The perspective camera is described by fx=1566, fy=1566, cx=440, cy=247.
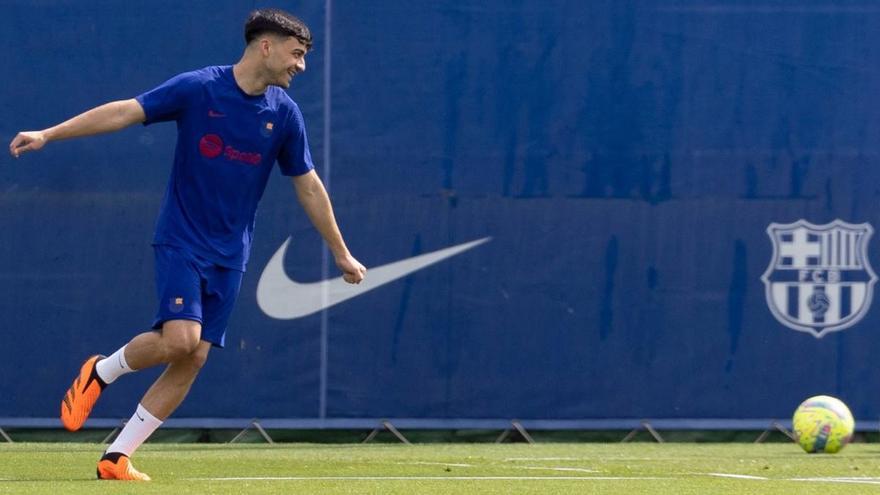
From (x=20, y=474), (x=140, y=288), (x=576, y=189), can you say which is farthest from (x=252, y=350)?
(x=20, y=474)

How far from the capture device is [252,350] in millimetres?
8852

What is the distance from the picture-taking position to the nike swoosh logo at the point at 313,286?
8820 mm

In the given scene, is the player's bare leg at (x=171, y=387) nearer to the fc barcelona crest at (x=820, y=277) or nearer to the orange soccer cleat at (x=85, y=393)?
the orange soccer cleat at (x=85, y=393)

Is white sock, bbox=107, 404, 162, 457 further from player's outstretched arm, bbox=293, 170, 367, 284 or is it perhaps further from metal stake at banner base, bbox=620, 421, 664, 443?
metal stake at banner base, bbox=620, 421, 664, 443

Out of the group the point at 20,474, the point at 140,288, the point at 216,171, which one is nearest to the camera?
the point at 216,171

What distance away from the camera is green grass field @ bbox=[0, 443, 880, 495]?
5.41 meters

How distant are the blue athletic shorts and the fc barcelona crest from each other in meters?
4.16

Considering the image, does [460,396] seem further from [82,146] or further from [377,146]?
[82,146]

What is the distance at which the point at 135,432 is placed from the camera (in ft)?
18.9

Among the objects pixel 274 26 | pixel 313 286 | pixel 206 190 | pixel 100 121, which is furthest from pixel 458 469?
pixel 313 286

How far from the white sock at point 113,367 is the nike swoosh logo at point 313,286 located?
9.97 feet

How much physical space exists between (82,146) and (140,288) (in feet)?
2.86

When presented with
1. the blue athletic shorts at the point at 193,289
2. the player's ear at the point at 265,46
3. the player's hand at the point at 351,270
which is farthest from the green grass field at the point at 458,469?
the player's ear at the point at 265,46

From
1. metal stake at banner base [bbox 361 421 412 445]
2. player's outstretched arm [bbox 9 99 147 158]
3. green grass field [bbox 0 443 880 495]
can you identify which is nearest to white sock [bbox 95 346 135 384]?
green grass field [bbox 0 443 880 495]
